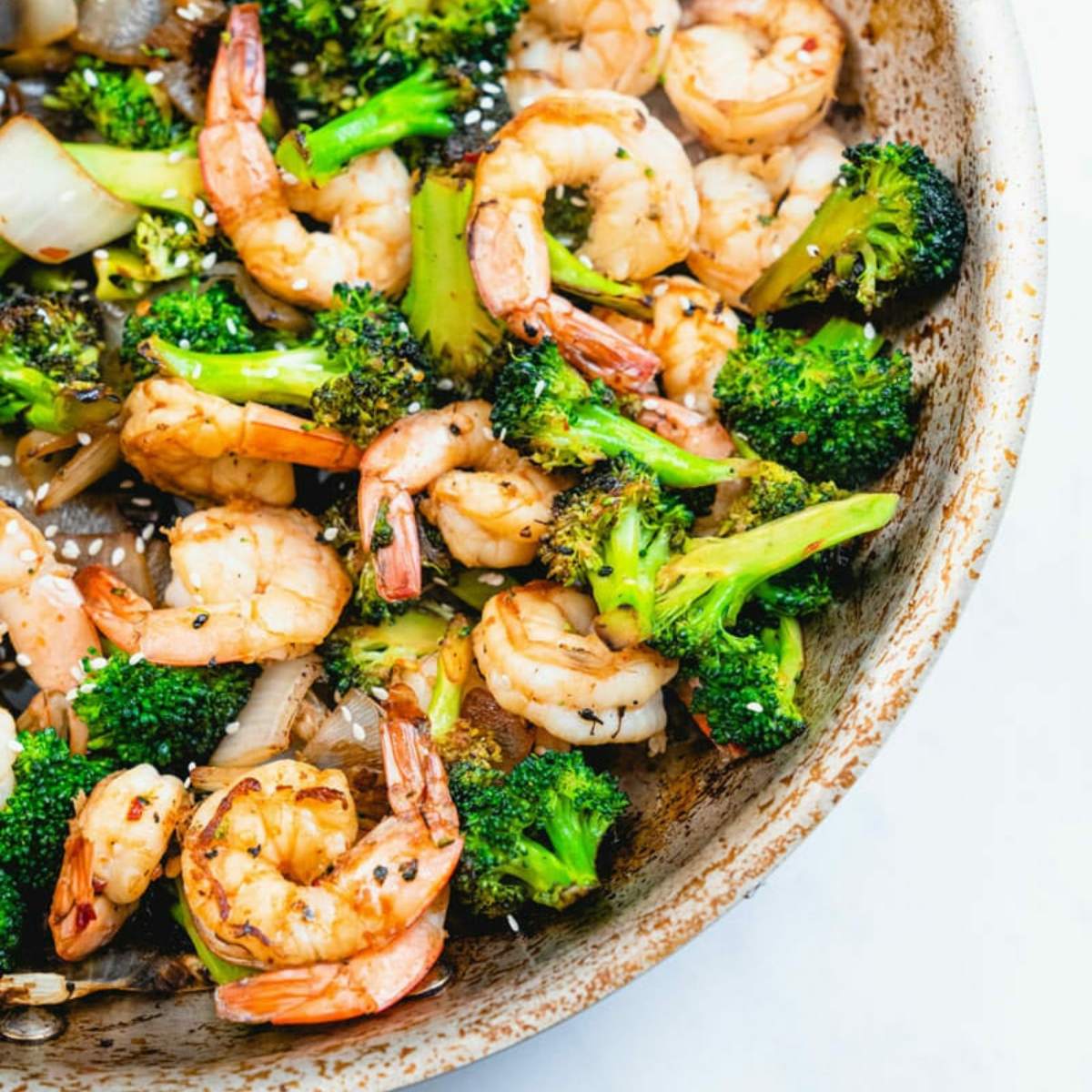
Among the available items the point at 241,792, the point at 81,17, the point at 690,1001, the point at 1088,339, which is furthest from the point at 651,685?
the point at 81,17

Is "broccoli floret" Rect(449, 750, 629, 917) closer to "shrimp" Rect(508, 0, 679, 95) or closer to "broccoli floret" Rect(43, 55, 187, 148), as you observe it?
"shrimp" Rect(508, 0, 679, 95)

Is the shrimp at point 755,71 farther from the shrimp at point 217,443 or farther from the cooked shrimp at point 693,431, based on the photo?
the shrimp at point 217,443

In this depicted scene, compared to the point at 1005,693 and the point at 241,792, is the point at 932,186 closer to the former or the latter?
→ the point at 1005,693

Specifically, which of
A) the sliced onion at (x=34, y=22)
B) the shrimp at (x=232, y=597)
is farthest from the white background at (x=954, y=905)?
the sliced onion at (x=34, y=22)

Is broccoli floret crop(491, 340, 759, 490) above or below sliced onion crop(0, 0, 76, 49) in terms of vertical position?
below

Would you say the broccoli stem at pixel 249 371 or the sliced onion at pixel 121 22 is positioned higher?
the sliced onion at pixel 121 22

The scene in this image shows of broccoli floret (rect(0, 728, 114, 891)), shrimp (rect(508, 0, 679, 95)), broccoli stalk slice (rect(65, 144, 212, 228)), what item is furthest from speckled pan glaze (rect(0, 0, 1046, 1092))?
broccoli stalk slice (rect(65, 144, 212, 228))
